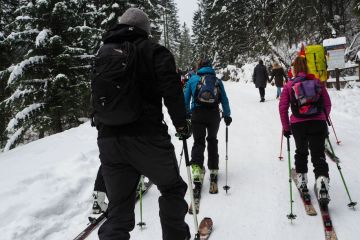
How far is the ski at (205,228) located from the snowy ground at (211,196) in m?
0.09

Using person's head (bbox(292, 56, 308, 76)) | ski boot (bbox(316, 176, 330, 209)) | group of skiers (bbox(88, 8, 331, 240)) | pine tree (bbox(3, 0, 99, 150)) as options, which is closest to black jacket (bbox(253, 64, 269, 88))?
pine tree (bbox(3, 0, 99, 150))

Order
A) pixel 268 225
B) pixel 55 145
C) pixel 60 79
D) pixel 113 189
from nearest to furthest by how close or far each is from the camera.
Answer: pixel 113 189 < pixel 268 225 < pixel 55 145 < pixel 60 79

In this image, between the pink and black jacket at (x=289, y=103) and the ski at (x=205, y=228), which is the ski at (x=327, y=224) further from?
the ski at (x=205, y=228)

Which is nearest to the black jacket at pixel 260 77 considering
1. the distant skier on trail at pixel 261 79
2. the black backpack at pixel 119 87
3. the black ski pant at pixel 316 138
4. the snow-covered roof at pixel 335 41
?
the distant skier on trail at pixel 261 79

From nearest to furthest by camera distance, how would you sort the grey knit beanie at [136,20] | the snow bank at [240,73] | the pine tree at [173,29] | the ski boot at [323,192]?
the grey knit beanie at [136,20]
the ski boot at [323,192]
the snow bank at [240,73]
the pine tree at [173,29]

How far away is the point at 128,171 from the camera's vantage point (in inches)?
122

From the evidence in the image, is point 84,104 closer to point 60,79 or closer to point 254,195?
point 60,79

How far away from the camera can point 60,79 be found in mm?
13828

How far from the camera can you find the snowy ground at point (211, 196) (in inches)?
182

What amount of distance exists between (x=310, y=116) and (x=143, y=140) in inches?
115

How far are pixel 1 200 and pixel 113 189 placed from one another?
333 cm

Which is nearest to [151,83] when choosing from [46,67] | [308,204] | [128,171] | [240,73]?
[128,171]

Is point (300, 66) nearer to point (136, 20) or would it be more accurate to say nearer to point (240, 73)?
point (136, 20)

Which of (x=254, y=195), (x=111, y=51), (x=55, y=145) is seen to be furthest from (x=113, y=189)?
(x=55, y=145)
